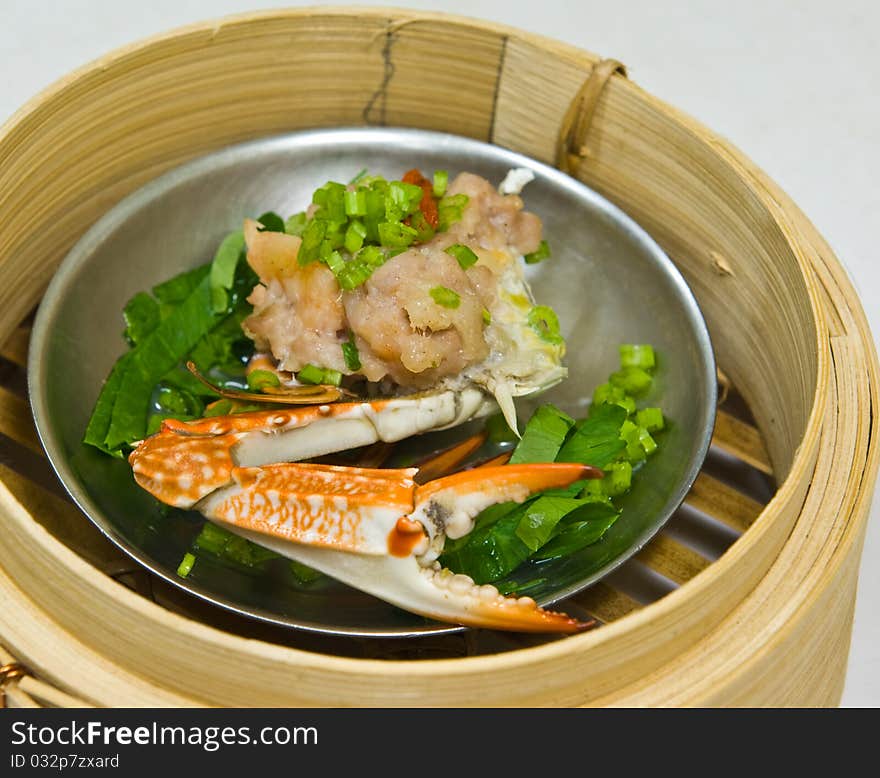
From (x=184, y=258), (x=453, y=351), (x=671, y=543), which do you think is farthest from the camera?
(x=184, y=258)

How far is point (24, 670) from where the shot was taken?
171 centimetres

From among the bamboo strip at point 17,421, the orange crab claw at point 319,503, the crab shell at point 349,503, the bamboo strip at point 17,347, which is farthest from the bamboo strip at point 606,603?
the bamboo strip at point 17,347

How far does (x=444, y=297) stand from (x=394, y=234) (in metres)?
0.17

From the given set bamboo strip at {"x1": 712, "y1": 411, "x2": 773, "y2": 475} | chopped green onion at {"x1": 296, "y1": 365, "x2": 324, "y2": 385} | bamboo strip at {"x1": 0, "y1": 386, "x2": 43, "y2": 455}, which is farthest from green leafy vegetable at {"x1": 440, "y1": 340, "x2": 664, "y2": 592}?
bamboo strip at {"x1": 0, "y1": 386, "x2": 43, "y2": 455}

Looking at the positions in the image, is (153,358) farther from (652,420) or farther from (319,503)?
(652,420)

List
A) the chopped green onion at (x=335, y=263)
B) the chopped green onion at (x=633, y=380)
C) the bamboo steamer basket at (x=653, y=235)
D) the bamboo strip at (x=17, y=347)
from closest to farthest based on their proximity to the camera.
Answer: the bamboo steamer basket at (x=653, y=235), the chopped green onion at (x=335, y=263), the chopped green onion at (x=633, y=380), the bamboo strip at (x=17, y=347)

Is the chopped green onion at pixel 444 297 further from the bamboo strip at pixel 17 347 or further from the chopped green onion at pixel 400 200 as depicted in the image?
the bamboo strip at pixel 17 347

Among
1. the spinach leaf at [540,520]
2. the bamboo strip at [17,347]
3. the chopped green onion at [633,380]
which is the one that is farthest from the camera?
the bamboo strip at [17,347]

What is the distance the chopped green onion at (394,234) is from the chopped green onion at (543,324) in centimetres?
27

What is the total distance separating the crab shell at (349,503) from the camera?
1.73m

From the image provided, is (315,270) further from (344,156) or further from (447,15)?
(447,15)

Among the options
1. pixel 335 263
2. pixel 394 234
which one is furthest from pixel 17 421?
pixel 394 234
